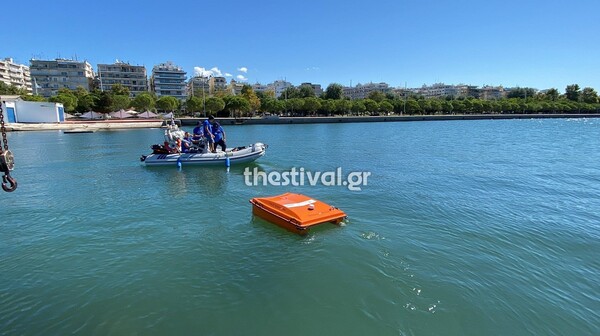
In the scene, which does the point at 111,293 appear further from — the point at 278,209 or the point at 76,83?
the point at 76,83

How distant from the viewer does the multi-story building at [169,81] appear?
141125mm

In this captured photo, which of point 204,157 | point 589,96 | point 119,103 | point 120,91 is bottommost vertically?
point 204,157

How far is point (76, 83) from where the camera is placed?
12688 centimetres

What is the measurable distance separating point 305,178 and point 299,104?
8653 cm

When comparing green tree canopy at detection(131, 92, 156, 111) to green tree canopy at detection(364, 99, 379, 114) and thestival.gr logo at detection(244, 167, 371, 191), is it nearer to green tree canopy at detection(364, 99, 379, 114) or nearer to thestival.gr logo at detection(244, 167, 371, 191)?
green tree canopy at detection(364, 99, 379, 114)

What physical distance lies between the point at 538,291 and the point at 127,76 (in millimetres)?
155196

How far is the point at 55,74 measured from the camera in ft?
408

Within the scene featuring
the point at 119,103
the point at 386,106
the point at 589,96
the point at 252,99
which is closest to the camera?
the point at 119,103

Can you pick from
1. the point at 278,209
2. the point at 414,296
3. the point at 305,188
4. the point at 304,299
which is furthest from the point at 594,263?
the point at 305,188

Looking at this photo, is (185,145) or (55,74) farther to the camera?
(55,74)

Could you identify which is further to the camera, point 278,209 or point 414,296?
point 278,209

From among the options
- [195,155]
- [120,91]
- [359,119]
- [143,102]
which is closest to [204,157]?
[195,155]

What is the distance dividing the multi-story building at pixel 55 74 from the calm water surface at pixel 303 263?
135057 millimetres

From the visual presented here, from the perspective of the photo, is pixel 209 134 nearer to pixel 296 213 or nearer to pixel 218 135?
pixel 218 135
